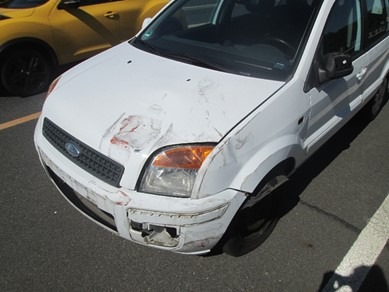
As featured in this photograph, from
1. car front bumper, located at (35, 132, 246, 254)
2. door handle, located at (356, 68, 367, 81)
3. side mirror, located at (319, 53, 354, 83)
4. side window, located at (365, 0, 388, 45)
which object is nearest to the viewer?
car front bumper, located at (35, 132, 246, 254)

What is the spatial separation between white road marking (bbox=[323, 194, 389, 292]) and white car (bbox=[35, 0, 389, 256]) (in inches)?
21.7

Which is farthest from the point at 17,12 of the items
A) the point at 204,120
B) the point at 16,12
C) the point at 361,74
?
the point at 361,74

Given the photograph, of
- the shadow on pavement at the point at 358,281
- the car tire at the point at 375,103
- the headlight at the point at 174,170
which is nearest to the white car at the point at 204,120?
the headlight at the point at 174,170

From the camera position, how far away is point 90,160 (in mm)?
2107

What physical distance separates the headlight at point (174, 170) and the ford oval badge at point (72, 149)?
1.54 feet

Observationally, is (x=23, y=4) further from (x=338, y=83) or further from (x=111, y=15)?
Answer: (x=338, y=83)

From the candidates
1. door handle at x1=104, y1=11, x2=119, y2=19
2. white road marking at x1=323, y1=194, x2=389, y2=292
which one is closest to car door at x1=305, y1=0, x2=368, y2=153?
white road marking at x1=323, y1=194, x2=389, y2=292

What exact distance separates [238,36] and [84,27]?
9.72 feet

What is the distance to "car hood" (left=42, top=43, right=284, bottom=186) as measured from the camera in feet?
6.64

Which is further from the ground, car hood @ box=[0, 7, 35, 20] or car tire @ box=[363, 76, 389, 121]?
car hood @ box=[0, 7, 35, 20]

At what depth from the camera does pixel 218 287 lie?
2332 millimetres

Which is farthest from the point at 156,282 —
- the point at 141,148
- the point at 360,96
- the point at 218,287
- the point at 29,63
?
Answer: the point at 29,63

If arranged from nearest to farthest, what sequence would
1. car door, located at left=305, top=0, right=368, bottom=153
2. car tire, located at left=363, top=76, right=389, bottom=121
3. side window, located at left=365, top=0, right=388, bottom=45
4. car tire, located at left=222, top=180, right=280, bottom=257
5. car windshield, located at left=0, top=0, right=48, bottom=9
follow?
car tire, located at left=222, top=180, right=280, bottom=257, car door, located at left=305, top=0, right=368, bottom=153, side window, located at left=365, top=0, right=388, bottom=45, car tire, located at left=363, top=76, right=389, bottom=121, car windshield, located at left=0, top=0, right=48, bottom=9

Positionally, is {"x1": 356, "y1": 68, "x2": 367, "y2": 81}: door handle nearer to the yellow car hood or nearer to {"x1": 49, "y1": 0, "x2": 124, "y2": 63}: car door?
{"x1": 49, "y1": 0, "x2": 124, "y2": 63}: car door
